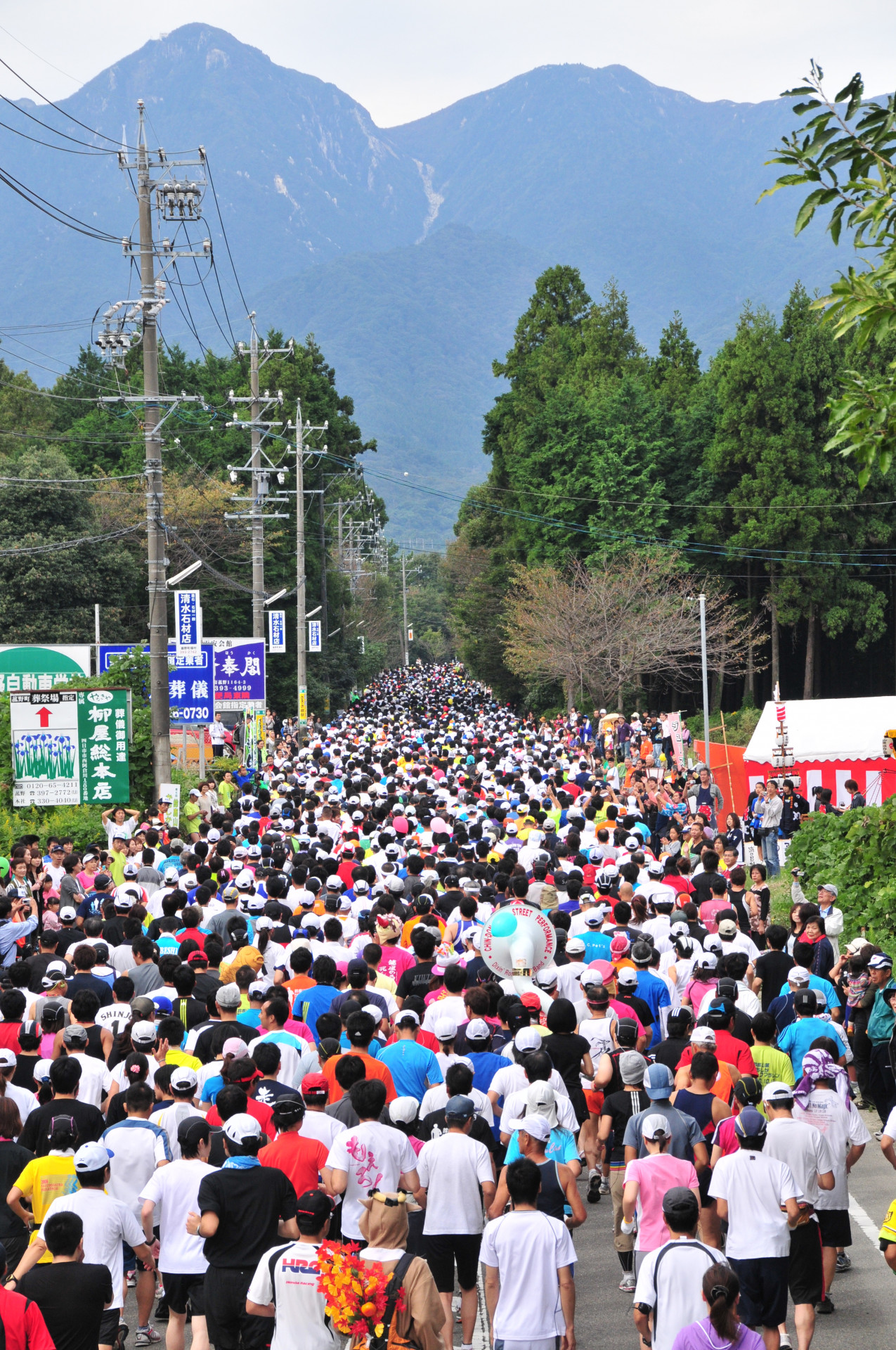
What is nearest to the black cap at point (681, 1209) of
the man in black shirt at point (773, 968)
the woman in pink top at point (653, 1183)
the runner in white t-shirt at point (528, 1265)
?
the runner in white t-shirt at point (528, 1265)

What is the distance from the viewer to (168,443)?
53750 millimetres

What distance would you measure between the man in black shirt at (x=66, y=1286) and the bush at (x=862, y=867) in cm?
783

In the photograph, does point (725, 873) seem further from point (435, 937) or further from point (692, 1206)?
point (692, 1206)

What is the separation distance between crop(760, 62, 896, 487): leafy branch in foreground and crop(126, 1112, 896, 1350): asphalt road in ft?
13.0

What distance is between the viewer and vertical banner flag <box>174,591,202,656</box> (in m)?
25.5

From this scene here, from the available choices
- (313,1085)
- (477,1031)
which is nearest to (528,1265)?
(313,1085)

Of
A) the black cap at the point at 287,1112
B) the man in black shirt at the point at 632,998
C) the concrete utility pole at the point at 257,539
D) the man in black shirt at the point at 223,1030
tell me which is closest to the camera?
the black cap at the point at 287,1112

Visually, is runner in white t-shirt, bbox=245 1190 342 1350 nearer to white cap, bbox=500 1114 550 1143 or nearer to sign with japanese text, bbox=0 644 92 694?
white cap, bbox=500 1114 550 1143

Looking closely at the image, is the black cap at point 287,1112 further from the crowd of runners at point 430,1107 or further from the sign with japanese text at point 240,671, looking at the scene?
the sign with japanese text at point 240,671

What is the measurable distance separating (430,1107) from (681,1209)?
198 centimetres

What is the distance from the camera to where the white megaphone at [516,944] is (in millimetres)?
8539

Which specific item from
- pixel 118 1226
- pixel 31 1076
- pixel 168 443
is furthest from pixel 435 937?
pixel 168 443

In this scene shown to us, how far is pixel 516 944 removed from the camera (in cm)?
859

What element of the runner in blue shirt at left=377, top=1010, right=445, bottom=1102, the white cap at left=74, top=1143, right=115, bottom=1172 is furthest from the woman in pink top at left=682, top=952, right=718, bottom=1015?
the white cap at left=74, top=1143, right=115, bottom=1172
